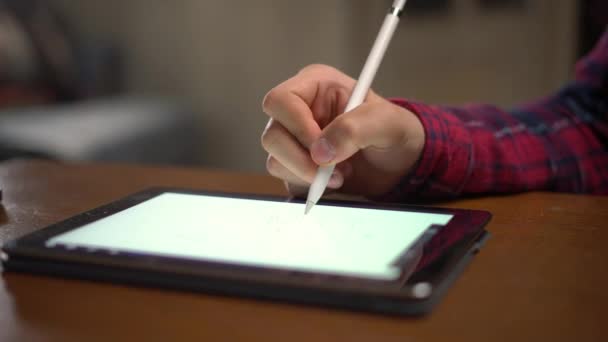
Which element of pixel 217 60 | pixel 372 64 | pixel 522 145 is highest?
pixel 372 64

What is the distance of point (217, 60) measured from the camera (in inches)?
94.4

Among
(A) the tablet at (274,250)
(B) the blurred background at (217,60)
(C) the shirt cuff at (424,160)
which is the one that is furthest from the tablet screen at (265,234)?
(B) the blurred background at (217,60)

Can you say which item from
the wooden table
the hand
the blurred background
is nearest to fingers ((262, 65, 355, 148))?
the hand

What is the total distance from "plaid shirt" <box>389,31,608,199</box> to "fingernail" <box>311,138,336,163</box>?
0.42 ft

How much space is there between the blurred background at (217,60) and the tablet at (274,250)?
134 cm

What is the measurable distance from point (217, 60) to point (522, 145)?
1856mm

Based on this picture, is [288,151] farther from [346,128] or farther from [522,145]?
[522,145]

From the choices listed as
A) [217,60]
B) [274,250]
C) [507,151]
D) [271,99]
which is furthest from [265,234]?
[217,60]

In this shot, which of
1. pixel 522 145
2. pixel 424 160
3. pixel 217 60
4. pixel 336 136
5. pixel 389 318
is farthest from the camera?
pixel 217 60

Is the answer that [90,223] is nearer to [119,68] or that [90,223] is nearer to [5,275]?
[5,275]

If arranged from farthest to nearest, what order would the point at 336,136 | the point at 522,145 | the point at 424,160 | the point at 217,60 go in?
the point at 217,60
the point at 522,145
the point at 424,160
the point at 336,136

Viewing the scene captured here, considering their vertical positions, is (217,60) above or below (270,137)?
below

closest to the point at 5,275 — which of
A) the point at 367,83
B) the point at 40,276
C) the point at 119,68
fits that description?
the point at 40,276

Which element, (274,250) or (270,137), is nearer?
(274,250)
